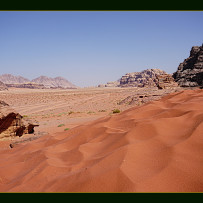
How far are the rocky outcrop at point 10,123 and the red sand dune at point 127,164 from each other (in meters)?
3.47

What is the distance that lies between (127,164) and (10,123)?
599 cm

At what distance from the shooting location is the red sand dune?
6.28ft

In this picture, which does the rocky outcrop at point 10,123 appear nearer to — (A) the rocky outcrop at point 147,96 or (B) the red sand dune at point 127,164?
(B) the red sand dune at point 127,164

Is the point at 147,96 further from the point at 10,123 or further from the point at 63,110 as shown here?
the point at 10,123

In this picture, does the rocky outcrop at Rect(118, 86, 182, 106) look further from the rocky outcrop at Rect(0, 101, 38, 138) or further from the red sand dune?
the red sand dune

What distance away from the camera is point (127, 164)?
2291 mm

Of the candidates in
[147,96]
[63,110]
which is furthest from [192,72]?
[63,110]

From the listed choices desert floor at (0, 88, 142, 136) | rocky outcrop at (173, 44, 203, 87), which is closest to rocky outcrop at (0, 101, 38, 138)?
desert floor at (0, 88, 142, 136)

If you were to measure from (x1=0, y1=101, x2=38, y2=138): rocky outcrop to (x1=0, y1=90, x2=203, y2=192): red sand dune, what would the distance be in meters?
3.47

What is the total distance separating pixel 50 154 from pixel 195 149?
7.94 feet

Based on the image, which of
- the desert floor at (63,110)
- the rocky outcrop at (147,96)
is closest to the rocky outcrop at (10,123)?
the desert floor at (63,110)
